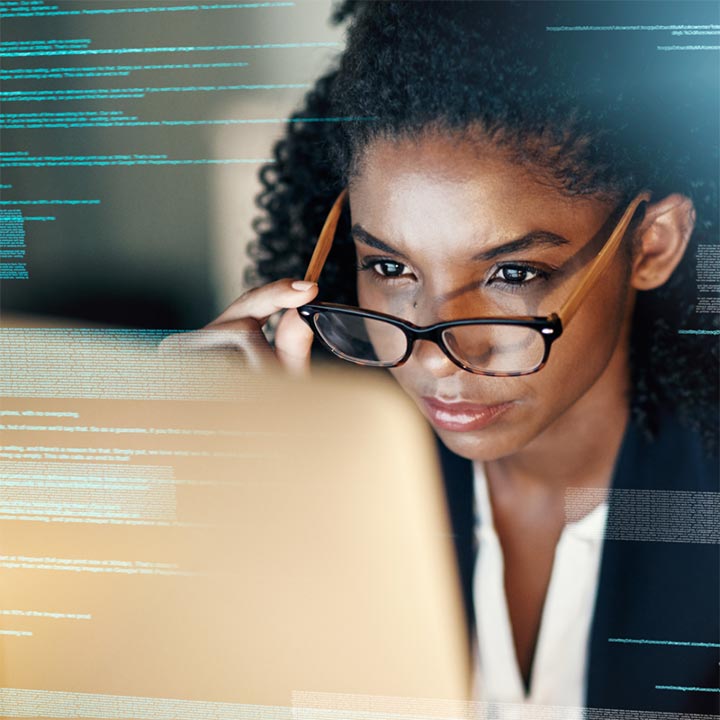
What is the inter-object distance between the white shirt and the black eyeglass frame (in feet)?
0.40

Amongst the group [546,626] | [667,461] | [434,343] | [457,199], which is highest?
[457,199]

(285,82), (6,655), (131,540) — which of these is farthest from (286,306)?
(6,655)

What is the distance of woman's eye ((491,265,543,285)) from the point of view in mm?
607

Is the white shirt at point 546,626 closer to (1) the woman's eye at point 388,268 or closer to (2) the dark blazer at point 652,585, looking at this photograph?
(2) the dark blazer at point 652,585

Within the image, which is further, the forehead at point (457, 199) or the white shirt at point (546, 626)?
the white shirt at point (546, 626)

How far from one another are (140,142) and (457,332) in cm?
33

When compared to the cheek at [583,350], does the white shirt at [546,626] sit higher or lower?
lower

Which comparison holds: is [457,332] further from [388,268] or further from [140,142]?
[140,142]

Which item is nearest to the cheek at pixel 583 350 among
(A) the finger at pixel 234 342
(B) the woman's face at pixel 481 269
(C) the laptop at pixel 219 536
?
(B) the woman's face at pixel 481 269

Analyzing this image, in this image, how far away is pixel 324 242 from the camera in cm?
67

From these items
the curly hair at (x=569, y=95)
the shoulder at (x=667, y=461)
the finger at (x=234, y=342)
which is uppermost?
the curly hair at (x=569, y=95)

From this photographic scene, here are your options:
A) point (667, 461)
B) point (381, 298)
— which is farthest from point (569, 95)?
point (667, 461)

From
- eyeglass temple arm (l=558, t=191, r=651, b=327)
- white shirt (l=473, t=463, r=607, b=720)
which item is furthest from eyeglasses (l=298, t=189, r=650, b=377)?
white shirt (l=473, t=463, r=607, b=720)

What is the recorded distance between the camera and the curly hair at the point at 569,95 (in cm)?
58
